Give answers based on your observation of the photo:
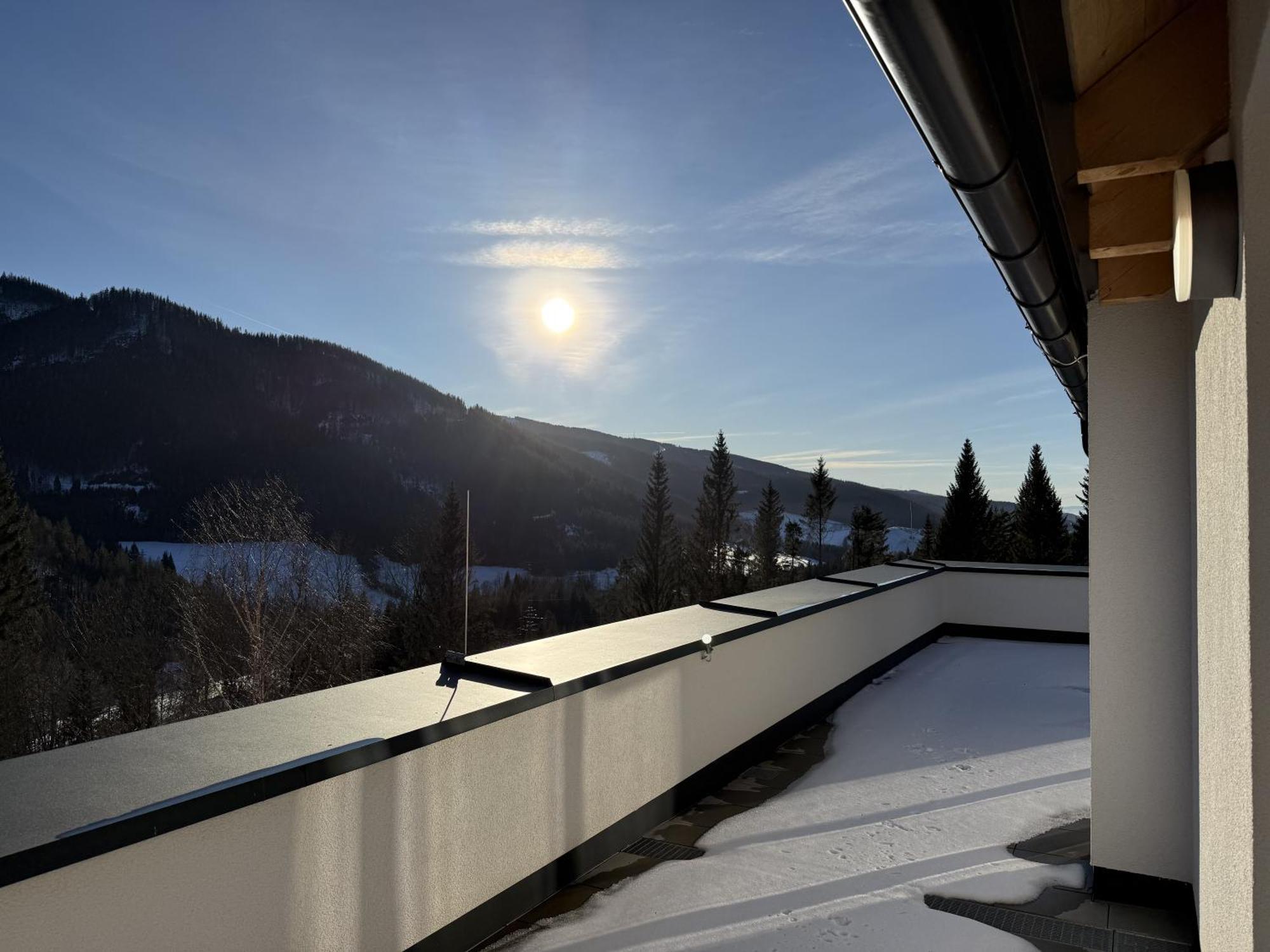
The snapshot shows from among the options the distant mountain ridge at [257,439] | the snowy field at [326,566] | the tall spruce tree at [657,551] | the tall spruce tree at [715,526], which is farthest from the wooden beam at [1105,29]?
the tall spruce tree at [715,526]

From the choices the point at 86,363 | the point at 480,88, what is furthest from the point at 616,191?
the point at 86,363

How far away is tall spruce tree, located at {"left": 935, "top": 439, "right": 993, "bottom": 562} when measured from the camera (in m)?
38.2

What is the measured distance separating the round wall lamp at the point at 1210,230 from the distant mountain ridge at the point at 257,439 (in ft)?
179

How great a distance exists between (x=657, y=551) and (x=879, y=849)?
53.2 metres

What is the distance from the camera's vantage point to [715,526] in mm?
61062

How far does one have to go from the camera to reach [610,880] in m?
3.06

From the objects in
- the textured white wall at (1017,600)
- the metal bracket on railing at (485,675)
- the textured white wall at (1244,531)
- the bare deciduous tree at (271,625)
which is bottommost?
the bare deciduous tree at (271,625)

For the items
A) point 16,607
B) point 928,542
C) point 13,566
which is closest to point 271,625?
point 16,607

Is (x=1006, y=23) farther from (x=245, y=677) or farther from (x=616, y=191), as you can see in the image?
(x=245, y=677)

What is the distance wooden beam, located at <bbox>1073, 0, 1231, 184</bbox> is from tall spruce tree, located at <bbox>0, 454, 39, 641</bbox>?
168 ft

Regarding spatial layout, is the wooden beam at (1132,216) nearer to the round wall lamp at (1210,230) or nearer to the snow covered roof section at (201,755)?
the round wall lamp at (1210,230)

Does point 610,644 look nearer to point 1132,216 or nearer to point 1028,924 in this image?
point 1028,924

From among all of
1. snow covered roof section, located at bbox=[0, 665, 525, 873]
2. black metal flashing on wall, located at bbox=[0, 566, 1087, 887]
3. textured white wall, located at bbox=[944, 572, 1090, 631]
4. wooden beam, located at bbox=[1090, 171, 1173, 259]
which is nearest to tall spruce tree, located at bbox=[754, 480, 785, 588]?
textured white wall, located at bbox=[944, 572, 1090, 631]

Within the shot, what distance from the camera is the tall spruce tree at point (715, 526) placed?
195 ft
